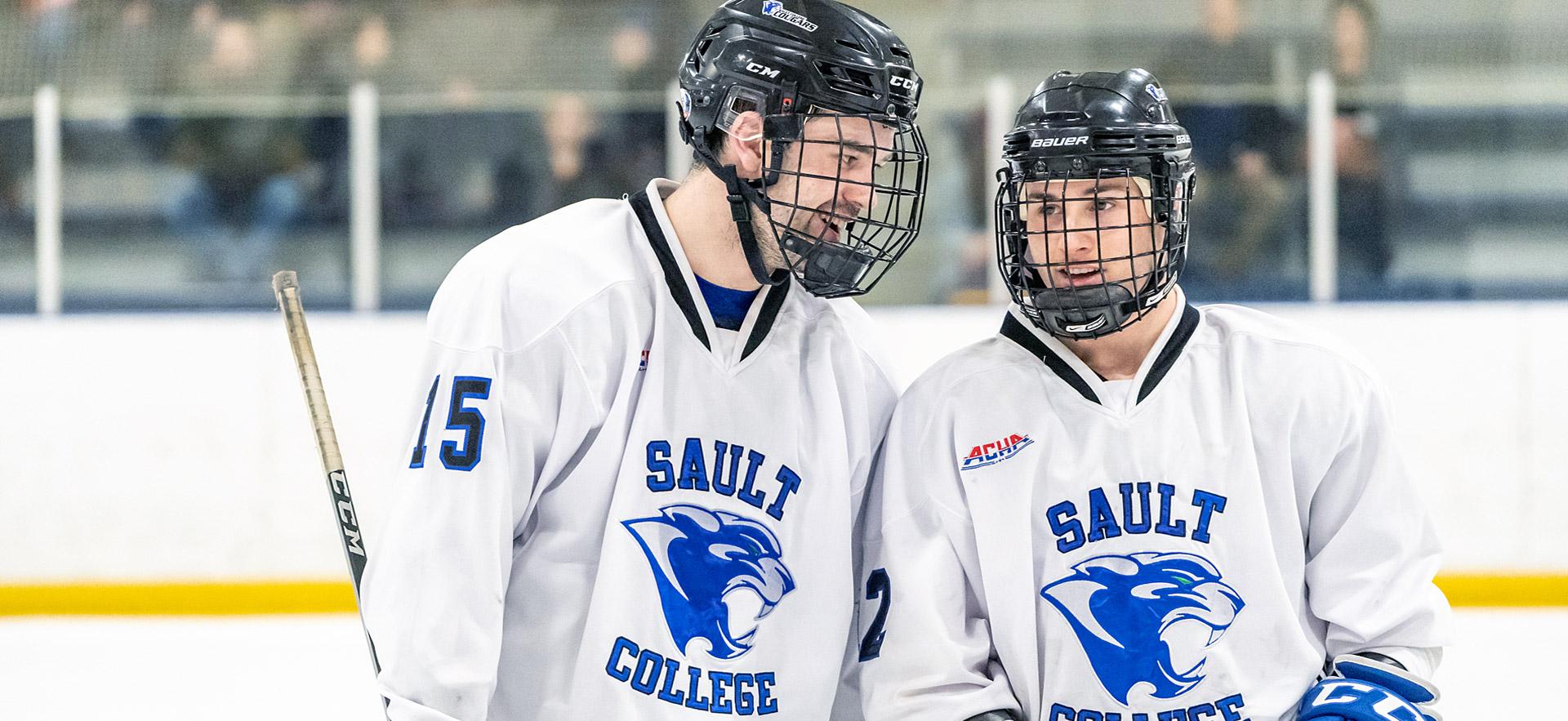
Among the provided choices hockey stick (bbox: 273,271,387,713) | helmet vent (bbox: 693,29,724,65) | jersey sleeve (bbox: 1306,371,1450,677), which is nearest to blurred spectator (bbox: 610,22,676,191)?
hockey stick (bbox: 273,271,387,713)

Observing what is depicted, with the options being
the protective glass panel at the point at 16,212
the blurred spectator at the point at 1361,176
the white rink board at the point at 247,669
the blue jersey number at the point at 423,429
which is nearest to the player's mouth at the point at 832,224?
the blue jersey number at the point at 423,429

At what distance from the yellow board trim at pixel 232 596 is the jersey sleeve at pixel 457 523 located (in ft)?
9.66

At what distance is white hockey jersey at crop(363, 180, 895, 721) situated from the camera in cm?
170

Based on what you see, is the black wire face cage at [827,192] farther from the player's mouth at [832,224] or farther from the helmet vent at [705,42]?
the helmet vent at [705,42]

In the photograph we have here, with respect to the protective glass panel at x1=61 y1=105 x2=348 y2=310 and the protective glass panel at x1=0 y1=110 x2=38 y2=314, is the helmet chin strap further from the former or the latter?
the protective glass panel at x1=0 y1=110 x2=38 y2=314

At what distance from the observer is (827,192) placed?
1.83 meters

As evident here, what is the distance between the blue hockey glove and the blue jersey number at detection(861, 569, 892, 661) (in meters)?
0.49

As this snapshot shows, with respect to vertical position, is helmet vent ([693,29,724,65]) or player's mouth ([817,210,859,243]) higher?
helmet vent ([693,29,724,65])

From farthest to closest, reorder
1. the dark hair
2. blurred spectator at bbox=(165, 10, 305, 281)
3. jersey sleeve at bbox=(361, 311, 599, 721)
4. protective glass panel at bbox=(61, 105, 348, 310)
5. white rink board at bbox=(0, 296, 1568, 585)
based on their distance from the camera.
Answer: the dark hair → blurred spectator at bbox=(165, 10, 305, 281) → protective glass panel at bbox=(61, 105, 348, 310) → white rink board at bbox=(0, 296, 1568, 585) → jersey sleeve at bbox=(361, 311, 599, 721)

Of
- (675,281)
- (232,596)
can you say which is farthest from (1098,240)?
(232,596)

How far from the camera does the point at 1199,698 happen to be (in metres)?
1.78

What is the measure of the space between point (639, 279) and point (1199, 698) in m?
0.82

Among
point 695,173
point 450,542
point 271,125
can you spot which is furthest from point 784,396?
point 271,125

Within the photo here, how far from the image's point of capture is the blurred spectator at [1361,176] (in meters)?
4.68
